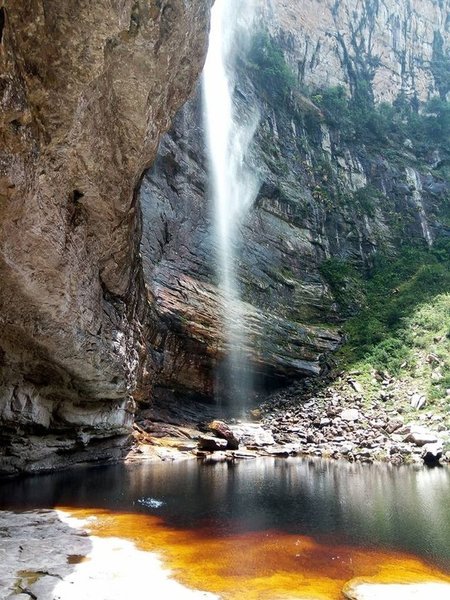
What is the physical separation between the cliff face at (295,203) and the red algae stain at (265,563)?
62.5 feet

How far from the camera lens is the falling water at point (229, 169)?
31453mm

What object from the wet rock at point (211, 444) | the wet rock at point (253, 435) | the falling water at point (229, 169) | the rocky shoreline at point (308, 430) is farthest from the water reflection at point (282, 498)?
the falling water at point (229, 169)

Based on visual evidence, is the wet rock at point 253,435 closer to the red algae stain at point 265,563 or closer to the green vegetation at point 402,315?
the green vegetation at point 402,315

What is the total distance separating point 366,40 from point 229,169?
38.4 metres

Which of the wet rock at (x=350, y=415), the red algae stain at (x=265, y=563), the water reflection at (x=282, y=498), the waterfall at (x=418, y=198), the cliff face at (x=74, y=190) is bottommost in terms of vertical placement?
the red algae stain at (x=265, y=563)

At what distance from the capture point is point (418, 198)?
164ft

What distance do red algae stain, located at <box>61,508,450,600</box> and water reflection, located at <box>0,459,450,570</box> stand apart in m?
0.59

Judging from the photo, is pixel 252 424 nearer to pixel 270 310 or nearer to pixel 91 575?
pixel 270 310

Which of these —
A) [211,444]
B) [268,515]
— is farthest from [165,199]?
[268,515]

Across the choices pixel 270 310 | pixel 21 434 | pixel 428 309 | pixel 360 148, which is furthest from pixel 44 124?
pixel 360 148

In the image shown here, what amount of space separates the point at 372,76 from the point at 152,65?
60284 millimetres

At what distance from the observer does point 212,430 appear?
84.4ft

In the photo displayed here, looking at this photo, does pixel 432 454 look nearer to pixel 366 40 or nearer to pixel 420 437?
pixel 420 437

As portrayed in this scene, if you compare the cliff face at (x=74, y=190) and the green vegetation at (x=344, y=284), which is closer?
the cliff face at (x=74, y=190)
